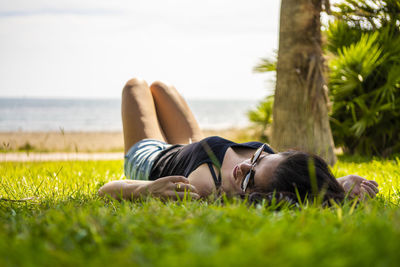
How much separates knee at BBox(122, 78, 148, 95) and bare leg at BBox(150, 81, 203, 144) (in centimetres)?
17

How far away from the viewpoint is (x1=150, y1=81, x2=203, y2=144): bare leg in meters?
3.88

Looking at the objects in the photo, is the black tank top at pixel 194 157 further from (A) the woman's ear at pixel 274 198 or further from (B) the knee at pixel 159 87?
(B) the knee at pixel 159 87

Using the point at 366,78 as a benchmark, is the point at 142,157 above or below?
below

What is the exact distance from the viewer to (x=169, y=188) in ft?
7.23

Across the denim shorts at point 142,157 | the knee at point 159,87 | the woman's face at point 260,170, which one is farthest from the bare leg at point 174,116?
the woman's face at point 260,170

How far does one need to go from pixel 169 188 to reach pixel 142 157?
112cm

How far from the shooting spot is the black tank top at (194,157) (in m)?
2.50

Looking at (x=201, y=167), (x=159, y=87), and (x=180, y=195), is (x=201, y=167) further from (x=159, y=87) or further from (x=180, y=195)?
(x=159, y=87)

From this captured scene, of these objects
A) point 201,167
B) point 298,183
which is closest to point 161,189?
point 201,167

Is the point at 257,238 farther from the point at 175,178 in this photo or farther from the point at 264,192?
the point at 175,178

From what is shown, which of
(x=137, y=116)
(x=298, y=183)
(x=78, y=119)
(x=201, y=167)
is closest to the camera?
(x=298, y=183)

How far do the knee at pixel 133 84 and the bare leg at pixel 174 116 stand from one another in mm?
167

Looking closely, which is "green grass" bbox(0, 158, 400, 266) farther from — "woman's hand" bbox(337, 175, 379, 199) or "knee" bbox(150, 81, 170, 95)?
"knee" bbox(150, 81, 170, 95)

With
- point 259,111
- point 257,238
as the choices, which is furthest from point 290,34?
point 257,238
